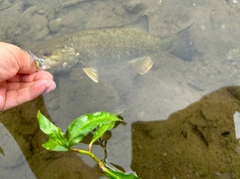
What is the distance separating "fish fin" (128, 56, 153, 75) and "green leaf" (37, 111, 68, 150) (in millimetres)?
2102

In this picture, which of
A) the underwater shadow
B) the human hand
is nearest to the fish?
the human hand

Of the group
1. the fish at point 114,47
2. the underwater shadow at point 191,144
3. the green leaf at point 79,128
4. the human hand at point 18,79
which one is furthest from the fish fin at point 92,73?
the green leaf at point 79,128

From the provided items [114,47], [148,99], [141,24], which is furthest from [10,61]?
[141,24]

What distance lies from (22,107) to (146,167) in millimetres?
1884

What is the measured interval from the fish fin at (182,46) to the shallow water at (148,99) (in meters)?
0.15

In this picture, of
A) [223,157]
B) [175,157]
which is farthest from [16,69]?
[223,157]

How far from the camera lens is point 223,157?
10.7ft

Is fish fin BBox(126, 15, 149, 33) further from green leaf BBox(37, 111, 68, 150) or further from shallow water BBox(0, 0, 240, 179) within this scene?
green leaf BBox(37, 111, 68, 150)

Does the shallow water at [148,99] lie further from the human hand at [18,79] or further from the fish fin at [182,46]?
the human hand at [18,79]

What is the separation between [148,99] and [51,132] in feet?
6.02

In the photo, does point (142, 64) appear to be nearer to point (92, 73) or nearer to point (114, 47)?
point (114, 47)

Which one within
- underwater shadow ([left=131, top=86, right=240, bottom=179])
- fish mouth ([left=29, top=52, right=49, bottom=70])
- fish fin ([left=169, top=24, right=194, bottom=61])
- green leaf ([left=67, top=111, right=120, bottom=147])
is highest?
green leaf ([left=67, top=111, right=120, bottom=147])

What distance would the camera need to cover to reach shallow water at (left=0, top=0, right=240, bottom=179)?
3.31m

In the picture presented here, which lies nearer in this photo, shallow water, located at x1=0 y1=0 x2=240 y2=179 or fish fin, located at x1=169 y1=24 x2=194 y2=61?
shallow water, located at x1=0 y1=0 x2=240 y2=179
